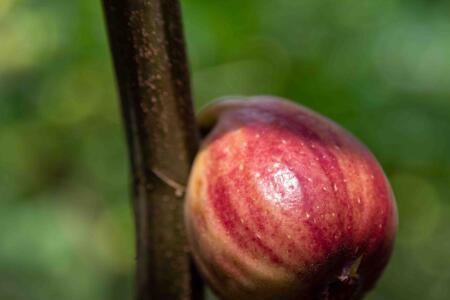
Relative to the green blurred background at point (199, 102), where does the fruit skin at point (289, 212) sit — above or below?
above

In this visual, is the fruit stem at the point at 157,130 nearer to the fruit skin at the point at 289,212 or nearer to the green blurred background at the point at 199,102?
the fruit skin at the point at 289,212

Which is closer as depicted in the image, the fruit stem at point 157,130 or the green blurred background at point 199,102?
the fruit stem at point 157,130

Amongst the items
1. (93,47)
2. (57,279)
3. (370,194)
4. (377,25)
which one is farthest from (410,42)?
(370,194)

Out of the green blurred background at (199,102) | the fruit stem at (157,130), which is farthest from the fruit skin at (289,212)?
the green blurred background at (199,102)

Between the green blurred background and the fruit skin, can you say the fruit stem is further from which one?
the green blurred background

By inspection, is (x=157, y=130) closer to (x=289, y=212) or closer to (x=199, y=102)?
(x=289, y=212)
